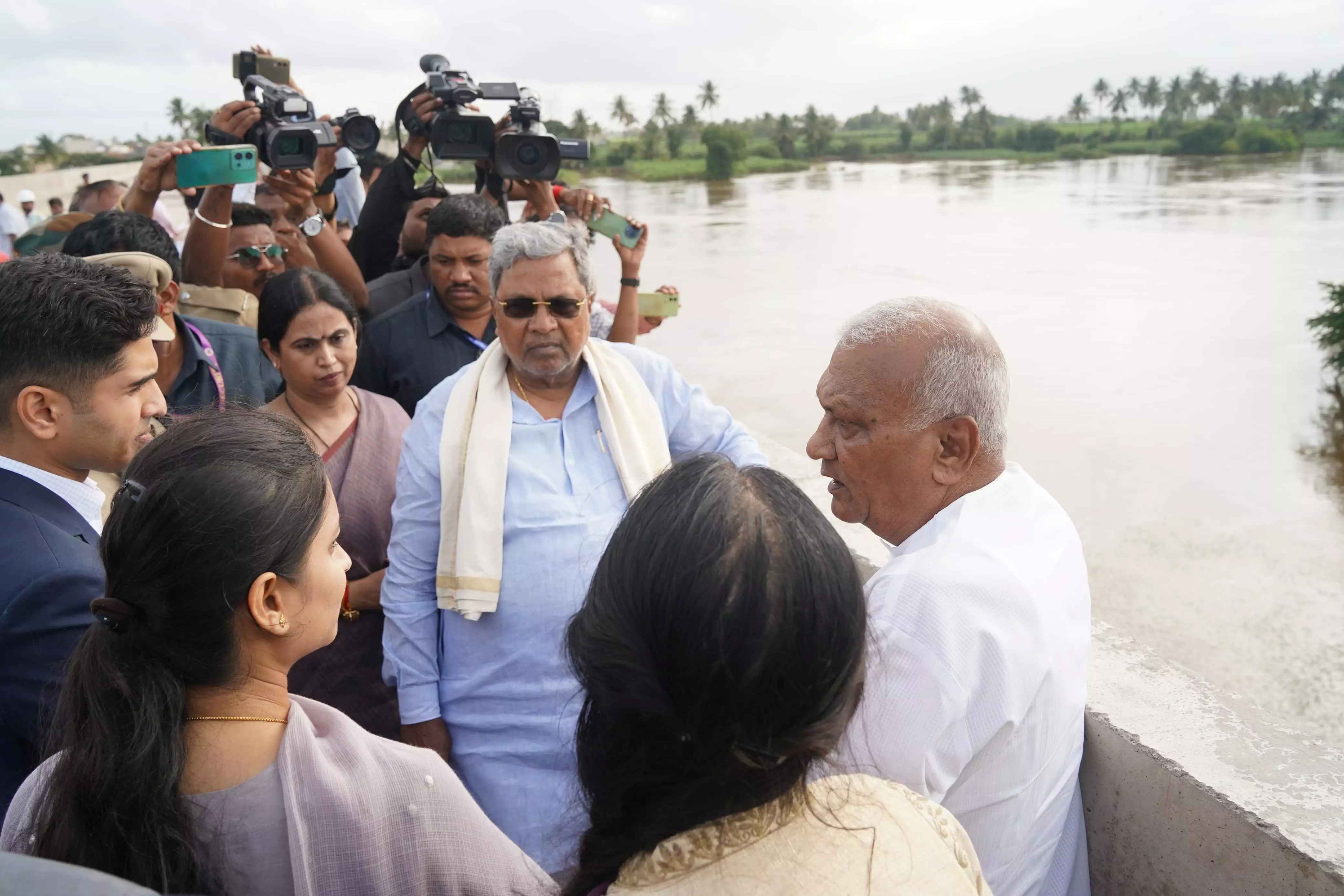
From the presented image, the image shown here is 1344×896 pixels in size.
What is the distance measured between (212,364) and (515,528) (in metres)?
1.21

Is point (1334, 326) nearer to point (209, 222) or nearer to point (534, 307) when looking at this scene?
point (534, 307)

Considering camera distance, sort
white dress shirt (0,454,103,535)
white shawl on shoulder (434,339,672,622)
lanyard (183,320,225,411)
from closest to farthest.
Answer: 1. white dress shirt (0,454,103,535)
2. white shawl on shoulder (434,339,672,622)
3. lanyard (183,320,225,411)

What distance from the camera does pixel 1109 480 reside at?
30.7 ft

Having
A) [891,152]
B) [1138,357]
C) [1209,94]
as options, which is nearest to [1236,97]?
[1209,94]

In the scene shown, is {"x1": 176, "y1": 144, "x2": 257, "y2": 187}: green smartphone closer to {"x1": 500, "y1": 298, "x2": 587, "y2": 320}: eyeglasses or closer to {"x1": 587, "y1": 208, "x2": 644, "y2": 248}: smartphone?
{"x1": 587, "y1": 208, "x2": 644, "y2": 248}: smartphone

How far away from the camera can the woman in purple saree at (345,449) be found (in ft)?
8.14

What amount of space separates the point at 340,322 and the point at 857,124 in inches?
4737

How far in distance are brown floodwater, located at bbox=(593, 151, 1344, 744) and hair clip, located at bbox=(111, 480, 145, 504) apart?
2.07 meters

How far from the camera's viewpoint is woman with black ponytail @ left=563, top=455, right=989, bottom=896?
0.88 m

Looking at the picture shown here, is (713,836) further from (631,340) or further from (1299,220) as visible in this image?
(1299,220)

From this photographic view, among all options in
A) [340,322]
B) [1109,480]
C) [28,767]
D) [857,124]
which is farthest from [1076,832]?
[857,124]

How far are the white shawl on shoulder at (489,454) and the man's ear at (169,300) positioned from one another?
36.9 inches

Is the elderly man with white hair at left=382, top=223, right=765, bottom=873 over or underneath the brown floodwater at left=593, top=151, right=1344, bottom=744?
over

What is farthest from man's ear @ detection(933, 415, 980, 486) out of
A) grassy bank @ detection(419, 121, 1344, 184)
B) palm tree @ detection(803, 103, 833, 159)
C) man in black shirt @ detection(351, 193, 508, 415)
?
palm tree @ detection(803, 103, 833, 159)
